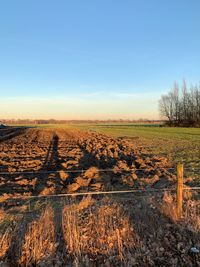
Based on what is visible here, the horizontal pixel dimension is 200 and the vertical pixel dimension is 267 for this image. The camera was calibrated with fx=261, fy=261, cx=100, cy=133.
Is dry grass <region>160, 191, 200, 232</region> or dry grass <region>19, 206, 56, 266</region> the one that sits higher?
dry grass <region>160, 191, 200, 232</region>

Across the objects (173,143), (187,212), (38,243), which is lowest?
(173,143)

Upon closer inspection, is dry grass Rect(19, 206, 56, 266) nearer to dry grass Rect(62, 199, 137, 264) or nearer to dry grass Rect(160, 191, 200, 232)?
dry grass Rect(62, 199, 137, 264)

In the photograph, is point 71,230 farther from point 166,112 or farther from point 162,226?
point 166,112

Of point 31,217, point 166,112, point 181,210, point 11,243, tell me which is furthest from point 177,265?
point 166,112

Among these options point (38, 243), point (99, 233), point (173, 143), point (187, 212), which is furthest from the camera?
point (173, 143)

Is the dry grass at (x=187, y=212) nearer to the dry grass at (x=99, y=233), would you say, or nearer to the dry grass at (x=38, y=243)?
the dry grass at (x=99, y=233)

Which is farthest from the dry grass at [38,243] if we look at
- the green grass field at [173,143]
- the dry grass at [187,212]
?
the green grass field at [173,143]

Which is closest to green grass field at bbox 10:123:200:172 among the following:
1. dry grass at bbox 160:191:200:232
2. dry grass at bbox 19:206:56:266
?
dry grass at bbox 160:191:200:232

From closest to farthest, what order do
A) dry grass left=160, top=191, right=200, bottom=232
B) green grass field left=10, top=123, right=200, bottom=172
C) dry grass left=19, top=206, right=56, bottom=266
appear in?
dry grass left=19, top=206, right=56, bottom=266 < dry grass left=160, top=191, right=200, bottom=232 < green grass field left=10, top=123, right=200, bottom=172

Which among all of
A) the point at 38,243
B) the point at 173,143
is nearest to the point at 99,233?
the point at 38,243

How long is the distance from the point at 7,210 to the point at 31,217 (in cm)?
122

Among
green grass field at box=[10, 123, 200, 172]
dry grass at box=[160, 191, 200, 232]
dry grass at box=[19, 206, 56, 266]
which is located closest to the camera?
dry grass at box=[19, 206, 56, 266]

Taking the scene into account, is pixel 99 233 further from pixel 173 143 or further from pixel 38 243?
pixel 173 143

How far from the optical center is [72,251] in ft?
16.4
